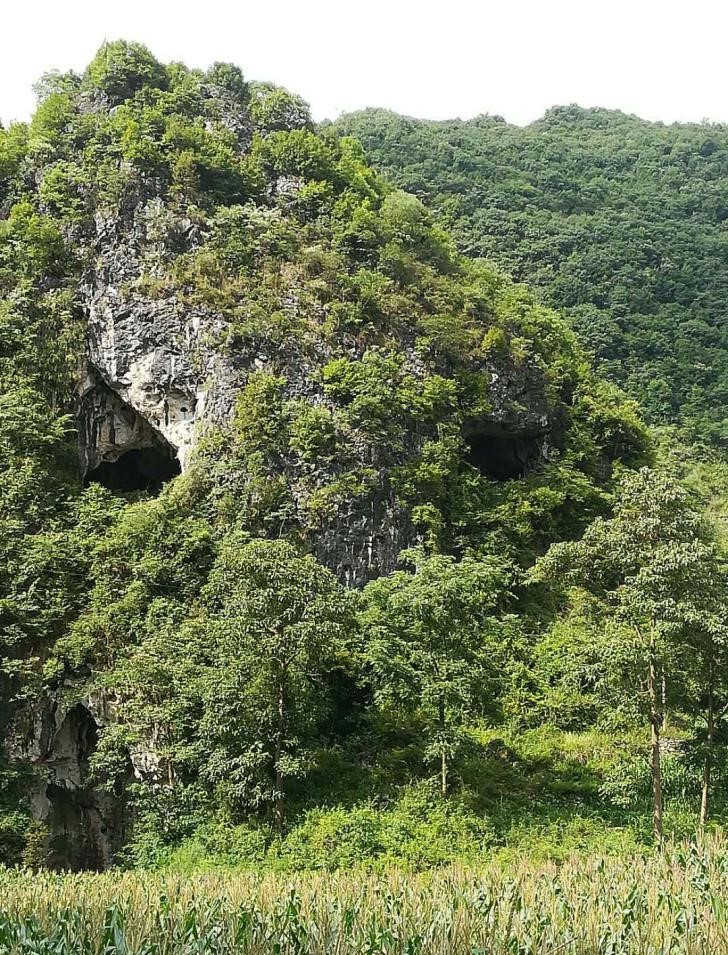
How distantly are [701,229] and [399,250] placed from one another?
2967 centimetres

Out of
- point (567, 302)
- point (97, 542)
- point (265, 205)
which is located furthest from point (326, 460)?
point (567, 302)

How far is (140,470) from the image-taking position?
982 inches

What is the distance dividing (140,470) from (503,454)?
37.7 ft

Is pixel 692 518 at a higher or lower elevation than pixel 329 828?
higher

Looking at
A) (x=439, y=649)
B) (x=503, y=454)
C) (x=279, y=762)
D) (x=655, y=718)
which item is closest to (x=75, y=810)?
(x=279, y=762)

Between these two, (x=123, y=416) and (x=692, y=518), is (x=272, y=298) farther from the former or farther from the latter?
(x=692, y=518)

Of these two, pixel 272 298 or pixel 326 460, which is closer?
pixel 326 460

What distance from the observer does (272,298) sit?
2309cm

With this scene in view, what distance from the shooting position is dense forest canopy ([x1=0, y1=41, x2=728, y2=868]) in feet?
43.5

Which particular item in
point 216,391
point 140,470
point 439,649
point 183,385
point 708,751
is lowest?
point 708,751

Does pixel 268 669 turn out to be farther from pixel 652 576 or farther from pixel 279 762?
pixel 652 576

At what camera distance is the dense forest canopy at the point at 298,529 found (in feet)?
43.5

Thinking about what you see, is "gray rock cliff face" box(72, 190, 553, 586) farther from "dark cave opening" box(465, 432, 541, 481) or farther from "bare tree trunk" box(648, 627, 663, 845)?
"bare tree trunk" box(648, 627, 663, 845)

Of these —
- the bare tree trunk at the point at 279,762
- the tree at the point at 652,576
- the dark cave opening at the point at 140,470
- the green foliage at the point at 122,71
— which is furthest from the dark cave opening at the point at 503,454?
the green foliage at the point at 122,71
